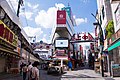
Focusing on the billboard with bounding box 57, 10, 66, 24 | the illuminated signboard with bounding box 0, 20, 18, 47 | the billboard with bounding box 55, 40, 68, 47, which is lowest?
the illuminated signboard with bounding box 0, 20, 18, 47

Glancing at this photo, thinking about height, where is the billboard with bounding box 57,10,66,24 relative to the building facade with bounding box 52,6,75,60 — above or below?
above

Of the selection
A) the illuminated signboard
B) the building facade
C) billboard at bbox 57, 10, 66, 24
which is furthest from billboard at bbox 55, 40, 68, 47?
the illuminated signboard

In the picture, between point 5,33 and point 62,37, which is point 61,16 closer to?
point 62,37

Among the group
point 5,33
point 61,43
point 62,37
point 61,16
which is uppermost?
point 61,16

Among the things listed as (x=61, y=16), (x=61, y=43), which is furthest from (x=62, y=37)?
(x=61, y=16)

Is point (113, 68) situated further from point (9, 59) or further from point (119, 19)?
point (9, 59)

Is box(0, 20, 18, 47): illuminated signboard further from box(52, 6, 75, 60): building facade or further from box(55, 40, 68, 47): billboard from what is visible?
box(55, 40, 68, 47): billboard

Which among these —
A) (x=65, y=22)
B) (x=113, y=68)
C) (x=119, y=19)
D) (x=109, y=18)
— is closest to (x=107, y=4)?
(x=109, y=18)

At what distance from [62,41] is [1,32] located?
40.6m

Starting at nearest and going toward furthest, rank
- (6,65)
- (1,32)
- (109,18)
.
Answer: (1,32) < (6,65) < (109,18)

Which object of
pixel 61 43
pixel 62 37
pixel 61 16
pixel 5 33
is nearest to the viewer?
→ pixel 5 33

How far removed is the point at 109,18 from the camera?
85.1ft

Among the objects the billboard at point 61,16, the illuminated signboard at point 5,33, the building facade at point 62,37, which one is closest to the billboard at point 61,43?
the building facade at point 62,37

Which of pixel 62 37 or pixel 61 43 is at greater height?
pixel 62 37
